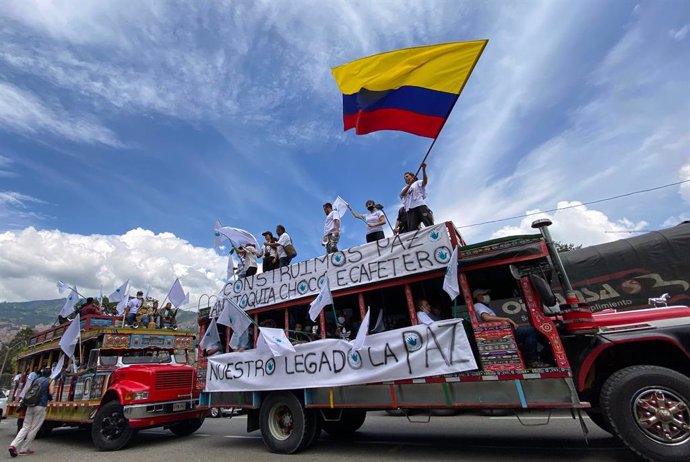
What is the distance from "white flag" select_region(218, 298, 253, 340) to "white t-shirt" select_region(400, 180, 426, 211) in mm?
4138

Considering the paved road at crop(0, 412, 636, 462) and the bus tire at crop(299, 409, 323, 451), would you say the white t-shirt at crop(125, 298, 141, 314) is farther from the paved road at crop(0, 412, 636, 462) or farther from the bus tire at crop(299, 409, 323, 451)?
the bus tire at crop(299, 409, 323, 451)

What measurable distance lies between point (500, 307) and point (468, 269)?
397cm

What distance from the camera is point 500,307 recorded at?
29.4 feet

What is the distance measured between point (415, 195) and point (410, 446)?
475 centimetres

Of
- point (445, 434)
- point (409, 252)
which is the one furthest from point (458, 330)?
point (445, 434)

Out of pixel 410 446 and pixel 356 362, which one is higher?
pixel 356 362

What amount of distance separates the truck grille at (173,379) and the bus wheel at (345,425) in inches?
155

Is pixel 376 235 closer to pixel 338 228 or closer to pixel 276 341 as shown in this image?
pixel 338 228

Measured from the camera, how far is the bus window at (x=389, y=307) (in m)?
7.47

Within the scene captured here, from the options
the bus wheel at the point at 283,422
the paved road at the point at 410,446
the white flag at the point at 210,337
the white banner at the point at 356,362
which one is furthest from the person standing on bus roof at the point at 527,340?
the white flag at the point at 210,337

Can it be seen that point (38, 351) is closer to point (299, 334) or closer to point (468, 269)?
point (299, 334)

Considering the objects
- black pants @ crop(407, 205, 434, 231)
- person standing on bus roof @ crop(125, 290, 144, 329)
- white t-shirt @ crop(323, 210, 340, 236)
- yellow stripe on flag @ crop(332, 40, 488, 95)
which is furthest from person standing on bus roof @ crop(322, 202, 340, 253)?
person standing on bus roof @ crop(125, 290, 144, 329)

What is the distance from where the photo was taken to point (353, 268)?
701cm

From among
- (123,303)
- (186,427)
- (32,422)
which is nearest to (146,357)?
(186,427)
